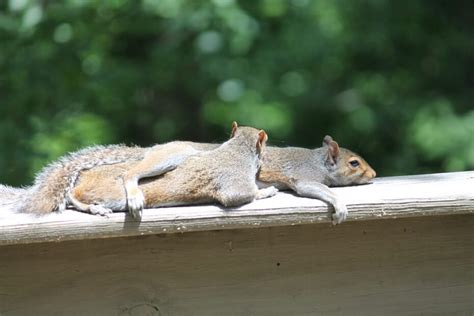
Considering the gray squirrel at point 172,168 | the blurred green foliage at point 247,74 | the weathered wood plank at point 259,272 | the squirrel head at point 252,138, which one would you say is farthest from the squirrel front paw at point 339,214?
the blurred green foliage at point 247,74

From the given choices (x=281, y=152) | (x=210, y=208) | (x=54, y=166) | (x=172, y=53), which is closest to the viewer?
(x=210, y=208)

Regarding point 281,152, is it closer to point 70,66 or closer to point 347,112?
point 70,66

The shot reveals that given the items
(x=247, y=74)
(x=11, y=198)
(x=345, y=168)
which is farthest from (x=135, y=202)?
(x=247, y=74)

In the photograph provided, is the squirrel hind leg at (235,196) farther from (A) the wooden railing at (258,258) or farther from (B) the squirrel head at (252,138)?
(B) the squirrel head at (252,138)

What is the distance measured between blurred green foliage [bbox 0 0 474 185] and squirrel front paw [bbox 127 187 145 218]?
311 cm

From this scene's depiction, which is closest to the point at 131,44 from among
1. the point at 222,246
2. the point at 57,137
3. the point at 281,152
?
the point at 57,137

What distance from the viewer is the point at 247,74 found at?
281 inches

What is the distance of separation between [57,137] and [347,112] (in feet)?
10.8

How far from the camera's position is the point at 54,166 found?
2449 millimetres

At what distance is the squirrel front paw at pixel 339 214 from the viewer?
87.5 inches

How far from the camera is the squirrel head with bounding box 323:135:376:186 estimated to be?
9.16 ft

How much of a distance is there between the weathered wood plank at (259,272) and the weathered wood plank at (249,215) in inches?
3.9

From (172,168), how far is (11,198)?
0.45 metres

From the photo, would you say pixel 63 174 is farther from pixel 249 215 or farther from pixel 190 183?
pixel 249 215
